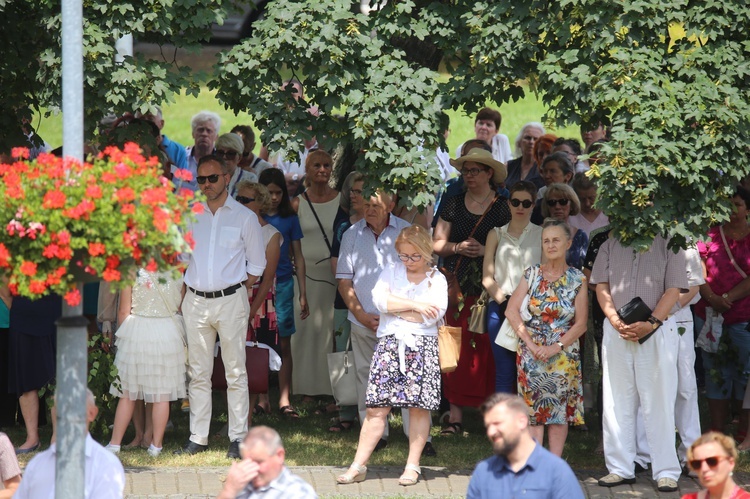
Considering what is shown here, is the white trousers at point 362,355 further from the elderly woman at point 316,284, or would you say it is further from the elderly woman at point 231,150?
the elderly woman at point 231,150

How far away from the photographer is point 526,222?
31.8 feet

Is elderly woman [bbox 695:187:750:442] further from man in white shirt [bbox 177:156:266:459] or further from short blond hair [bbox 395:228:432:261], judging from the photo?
man in white shirt [bbox 177:156:266:459]

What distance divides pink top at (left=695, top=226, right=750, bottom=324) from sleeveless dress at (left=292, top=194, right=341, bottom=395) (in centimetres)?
347

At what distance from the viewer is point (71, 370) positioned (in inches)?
220

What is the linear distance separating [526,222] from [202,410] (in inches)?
122

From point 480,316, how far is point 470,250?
0.61m

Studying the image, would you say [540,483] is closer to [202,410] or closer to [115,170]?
[115,170]

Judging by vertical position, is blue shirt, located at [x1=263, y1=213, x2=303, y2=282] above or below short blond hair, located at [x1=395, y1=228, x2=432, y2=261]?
above

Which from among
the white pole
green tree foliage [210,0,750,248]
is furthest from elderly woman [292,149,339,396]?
the white pole

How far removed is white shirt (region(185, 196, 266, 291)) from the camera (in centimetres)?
938

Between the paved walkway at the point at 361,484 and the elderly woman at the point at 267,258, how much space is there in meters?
1.30

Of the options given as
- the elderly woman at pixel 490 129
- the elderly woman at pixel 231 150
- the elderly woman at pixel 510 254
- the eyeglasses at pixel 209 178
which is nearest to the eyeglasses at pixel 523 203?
the elderly woman at pixel 510 254

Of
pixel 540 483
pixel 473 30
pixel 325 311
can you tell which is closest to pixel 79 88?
pixel 540 483

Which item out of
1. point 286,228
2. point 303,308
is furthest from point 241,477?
point 286,228
